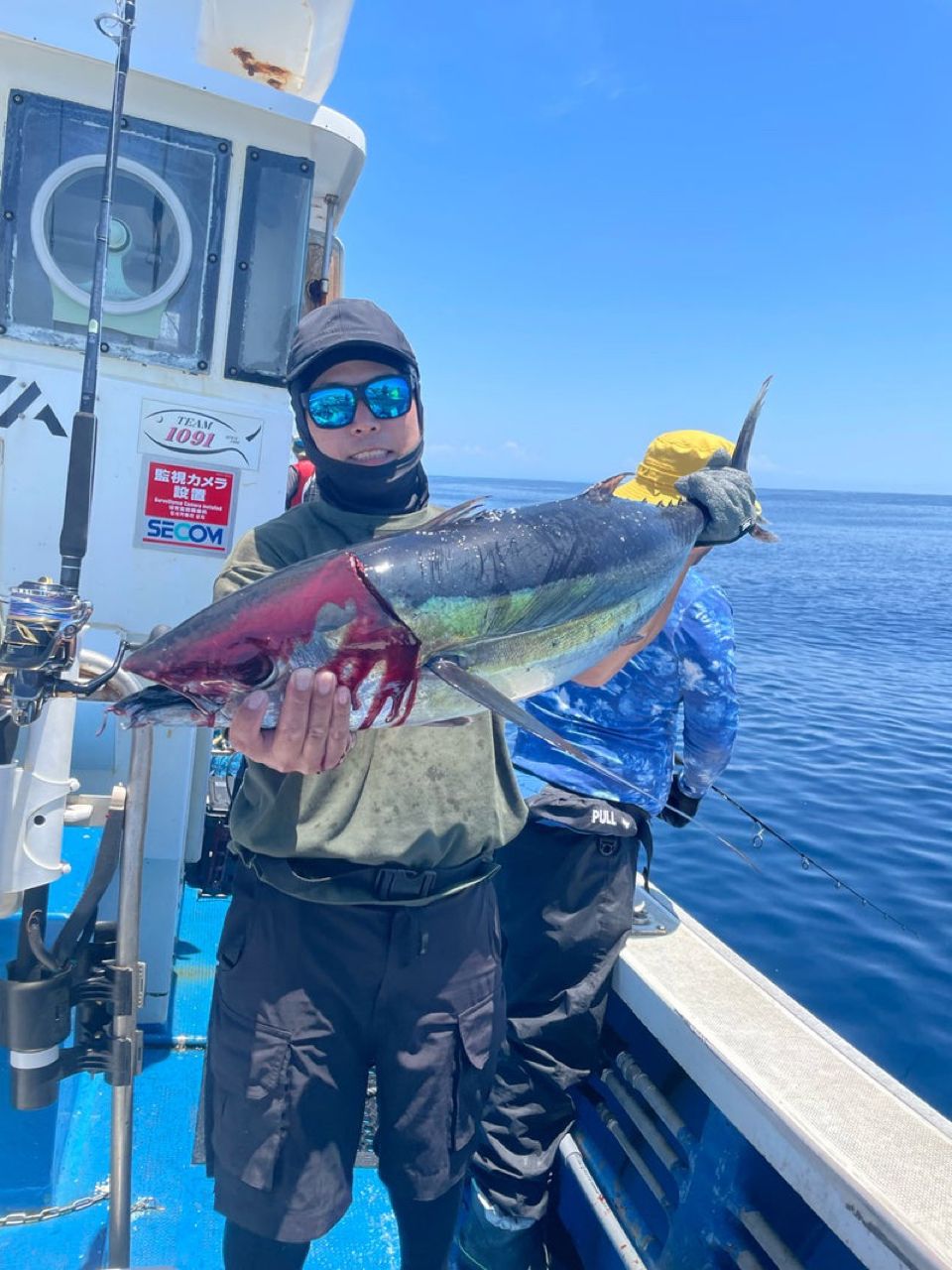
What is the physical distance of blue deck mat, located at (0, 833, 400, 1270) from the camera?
271 cm

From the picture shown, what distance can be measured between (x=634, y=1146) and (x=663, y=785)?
126 cm

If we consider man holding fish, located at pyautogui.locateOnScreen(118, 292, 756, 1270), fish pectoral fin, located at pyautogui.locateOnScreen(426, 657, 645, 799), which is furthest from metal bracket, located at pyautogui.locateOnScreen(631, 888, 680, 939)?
fish pectoral fin, located at pyautogui.locateOnScreen(426, 657, 645, 799)

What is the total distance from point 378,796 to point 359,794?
46mm

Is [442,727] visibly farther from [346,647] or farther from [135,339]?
[135,339]

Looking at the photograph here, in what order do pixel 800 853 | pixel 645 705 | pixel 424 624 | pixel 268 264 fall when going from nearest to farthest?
pixel 424 624 → pixel 645 705 → pixel 268 264 → pixel 800 853

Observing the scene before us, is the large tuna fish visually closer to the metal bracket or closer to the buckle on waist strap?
the buckle on waist strap

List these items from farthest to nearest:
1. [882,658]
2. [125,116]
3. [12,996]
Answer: [882,658] → [125,116] → [12,996]

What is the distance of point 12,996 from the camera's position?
224cm

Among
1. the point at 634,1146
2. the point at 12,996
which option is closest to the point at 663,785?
A: the point at 634,1146

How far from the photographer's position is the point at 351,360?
2.25 meters

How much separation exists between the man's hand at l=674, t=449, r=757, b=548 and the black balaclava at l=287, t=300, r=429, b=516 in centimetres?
105

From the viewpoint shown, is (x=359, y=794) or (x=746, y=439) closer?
(x=359, y=794)

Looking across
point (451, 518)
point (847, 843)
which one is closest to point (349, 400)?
point (451, 518)

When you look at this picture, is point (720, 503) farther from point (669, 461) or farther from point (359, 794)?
point (359, 794)
